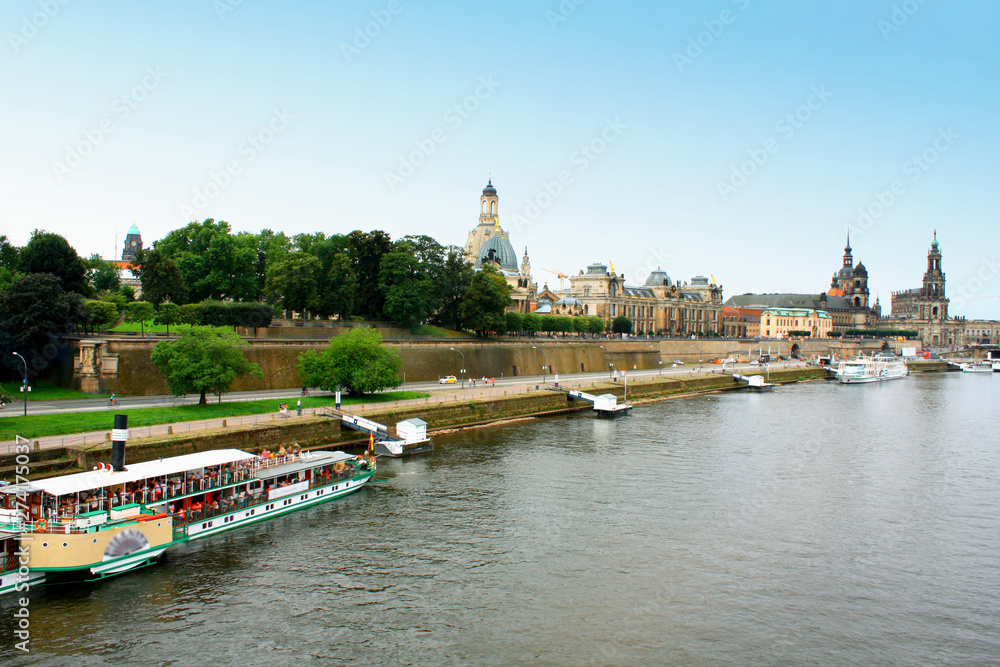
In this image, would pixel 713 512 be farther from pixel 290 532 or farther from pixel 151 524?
pixel 151 524

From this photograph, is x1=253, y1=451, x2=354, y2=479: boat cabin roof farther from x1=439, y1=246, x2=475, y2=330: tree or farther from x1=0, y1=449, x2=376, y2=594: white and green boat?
x1=439, y1=246, x2=475, y2=330: tree

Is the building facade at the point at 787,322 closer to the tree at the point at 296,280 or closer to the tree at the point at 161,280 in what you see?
the tree at the point at 296,280

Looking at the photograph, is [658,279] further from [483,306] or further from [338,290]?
[338,290]

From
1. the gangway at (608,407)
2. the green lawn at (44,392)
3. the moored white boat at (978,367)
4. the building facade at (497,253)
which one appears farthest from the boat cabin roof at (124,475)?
the moored white boat at (978,367)

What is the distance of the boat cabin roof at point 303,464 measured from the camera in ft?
105

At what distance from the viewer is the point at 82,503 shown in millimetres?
25516

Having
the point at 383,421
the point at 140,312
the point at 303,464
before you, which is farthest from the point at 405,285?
the point at 303,464

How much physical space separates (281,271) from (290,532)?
43471 millimetres

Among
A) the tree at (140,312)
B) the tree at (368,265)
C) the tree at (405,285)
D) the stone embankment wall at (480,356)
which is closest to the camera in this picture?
the stone embankment wall at (480,356)

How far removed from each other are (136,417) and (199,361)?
470 cm

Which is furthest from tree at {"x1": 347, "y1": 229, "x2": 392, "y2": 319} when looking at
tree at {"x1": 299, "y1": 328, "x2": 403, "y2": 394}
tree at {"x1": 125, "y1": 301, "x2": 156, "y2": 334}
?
tree at {"x1": 299, "y1": 328, "x2": 403, "y2": 394}

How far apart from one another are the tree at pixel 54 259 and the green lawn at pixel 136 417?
1881cm

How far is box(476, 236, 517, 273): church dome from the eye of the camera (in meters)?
137

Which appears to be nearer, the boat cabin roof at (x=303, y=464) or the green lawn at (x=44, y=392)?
the boat cabin roof at (x=303, y=464)
